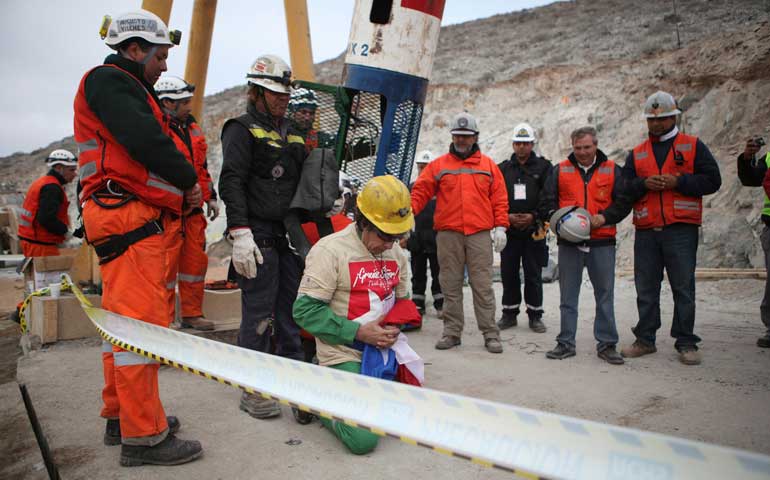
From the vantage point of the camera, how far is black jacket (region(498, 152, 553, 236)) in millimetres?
6191

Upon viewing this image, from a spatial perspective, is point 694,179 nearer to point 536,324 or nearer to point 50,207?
point 536,324

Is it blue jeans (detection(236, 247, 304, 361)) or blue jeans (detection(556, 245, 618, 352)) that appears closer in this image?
blue jeans (detection(236, 247, 304, 361))

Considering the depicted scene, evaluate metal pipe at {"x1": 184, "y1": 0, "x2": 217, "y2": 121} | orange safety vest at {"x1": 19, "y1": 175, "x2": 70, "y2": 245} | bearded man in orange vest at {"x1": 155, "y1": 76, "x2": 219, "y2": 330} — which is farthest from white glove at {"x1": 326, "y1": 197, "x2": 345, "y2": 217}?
orange safety vest at {"x1": 19, "y1": 175, "x2": 70, "y2": 245}

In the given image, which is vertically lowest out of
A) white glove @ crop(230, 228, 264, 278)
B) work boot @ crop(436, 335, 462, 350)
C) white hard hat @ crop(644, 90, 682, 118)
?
work boot @ crop(436, 335, 462, 350)

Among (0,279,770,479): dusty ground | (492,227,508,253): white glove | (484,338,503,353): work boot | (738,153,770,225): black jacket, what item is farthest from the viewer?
(738,153,770,225): black jacket

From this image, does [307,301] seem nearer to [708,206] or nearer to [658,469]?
[658,469]

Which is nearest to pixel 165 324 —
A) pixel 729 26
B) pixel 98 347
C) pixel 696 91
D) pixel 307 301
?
pixel 307 301

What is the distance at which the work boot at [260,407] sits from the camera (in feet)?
11.1

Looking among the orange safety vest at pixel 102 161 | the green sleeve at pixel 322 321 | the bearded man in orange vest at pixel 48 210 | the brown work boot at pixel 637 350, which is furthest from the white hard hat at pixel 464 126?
the bearded man in orange vest at pixel 48 210

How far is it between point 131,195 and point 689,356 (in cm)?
446

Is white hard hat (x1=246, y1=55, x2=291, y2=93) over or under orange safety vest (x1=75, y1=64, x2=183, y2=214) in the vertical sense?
over

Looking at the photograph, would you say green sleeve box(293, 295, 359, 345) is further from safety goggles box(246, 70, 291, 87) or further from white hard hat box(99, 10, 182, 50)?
white hard hat box(99, 10, 182, 50)

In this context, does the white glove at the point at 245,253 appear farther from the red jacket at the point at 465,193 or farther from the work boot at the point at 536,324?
the work boot at the point at 536,324

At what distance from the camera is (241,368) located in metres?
2.24
